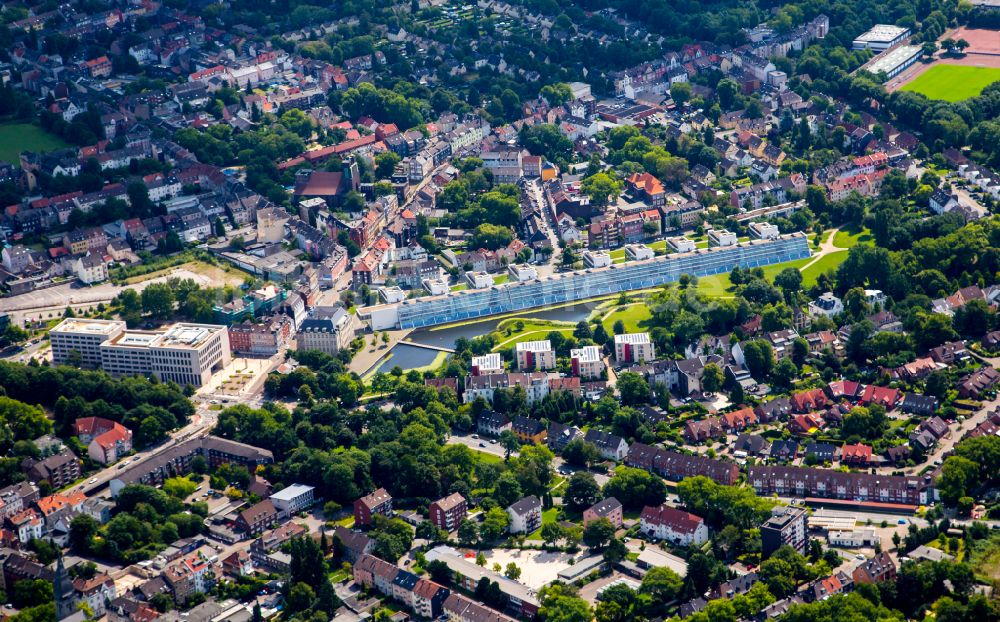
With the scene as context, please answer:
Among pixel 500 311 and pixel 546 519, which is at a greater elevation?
pixel 500 311

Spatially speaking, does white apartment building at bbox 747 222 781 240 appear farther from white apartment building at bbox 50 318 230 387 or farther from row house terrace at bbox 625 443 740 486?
white apartment building at bbox 50 318 230 387

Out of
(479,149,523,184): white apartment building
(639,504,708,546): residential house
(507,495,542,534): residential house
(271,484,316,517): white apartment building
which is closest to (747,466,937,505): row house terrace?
(639,504,708,546): residential house

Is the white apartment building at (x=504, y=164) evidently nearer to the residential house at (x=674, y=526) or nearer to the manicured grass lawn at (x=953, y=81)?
the manicured grass lawn at (x=953, y=81)

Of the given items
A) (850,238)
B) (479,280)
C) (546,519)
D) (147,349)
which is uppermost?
(147,349)

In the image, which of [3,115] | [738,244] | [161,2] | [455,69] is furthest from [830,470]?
[161,2]

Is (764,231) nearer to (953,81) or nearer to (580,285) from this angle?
(580,285)

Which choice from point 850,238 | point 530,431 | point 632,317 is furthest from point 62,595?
point 850,238
